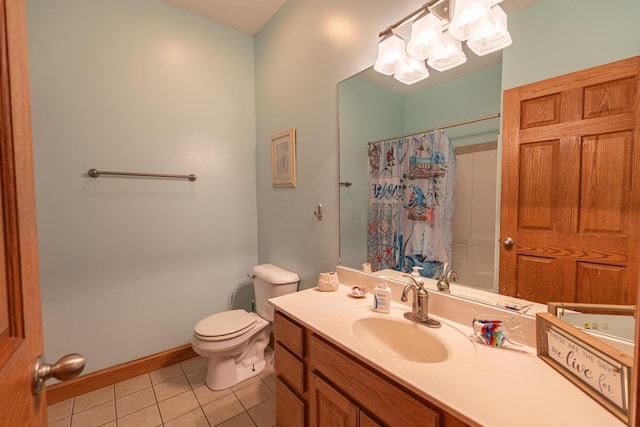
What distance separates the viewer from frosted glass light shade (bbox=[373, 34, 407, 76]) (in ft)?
4.01

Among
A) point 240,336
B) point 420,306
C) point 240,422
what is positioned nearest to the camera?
point 420,306

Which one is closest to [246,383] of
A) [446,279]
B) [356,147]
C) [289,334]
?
[289,334]

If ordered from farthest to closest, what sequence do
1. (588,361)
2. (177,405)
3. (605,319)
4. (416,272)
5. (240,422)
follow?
(177,405) → (240,422) → (416,272) → (605,319) → (588,361)

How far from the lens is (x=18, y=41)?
0.48 m

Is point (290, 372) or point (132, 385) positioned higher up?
point (290, 372)

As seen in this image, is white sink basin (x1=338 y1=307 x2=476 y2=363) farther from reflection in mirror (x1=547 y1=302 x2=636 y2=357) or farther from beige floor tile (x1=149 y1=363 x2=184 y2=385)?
beige floor tile (x1=149 y1=363 x2=184 y2=385)

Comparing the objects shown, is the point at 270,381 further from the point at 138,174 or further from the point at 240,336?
the point at 138,174

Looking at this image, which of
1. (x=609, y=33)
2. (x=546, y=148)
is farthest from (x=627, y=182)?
(x=609, y=33)

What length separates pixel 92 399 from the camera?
1.68 m

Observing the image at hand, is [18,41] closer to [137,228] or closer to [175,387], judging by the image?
[137,228]

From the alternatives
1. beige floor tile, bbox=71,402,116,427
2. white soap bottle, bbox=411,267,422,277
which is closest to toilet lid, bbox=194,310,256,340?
beige floor tile, bbox=71,402,116,427

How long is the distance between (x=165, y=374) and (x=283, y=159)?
1.76 m

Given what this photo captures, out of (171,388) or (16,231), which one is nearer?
(16,231)

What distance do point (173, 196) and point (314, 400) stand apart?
5.51ft
